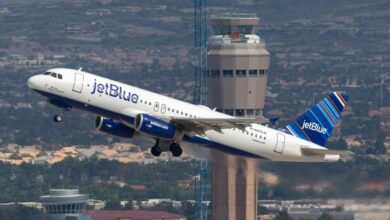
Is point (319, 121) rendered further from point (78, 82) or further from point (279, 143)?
point (78, 82)

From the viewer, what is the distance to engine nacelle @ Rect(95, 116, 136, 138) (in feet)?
440

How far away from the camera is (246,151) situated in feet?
451

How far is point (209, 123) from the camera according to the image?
131125 mm

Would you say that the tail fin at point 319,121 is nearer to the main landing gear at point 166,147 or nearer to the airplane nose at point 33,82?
the main landing gear at point 166,147

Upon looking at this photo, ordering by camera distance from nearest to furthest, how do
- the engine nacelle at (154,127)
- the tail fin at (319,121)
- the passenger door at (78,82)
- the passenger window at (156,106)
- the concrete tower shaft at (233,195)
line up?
the passenger door at (78,82) < the engine nacelle at (154,127) < the passenger window at (156,106) < the tail fin at (319,121) < the concrete tower shaft at (233,195)

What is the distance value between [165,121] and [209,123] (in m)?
2.70

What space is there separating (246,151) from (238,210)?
59.1 meters

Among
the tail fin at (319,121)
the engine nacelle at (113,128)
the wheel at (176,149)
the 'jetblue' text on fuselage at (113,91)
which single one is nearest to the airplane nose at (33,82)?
the 'jetblue' text on fuselage at (113,91)

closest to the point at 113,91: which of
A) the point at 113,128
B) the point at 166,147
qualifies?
the point at 113,128

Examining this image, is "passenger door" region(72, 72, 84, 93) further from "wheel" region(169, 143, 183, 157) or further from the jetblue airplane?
"wheel" region(169, 143, 183, 157)

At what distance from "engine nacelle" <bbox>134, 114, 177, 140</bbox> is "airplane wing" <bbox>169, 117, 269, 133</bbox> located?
571 mm

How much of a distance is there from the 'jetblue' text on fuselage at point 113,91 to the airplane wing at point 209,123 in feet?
10.1

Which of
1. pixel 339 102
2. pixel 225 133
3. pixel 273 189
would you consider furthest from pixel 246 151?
pixel 273 189

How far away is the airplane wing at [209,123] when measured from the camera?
130 metres
